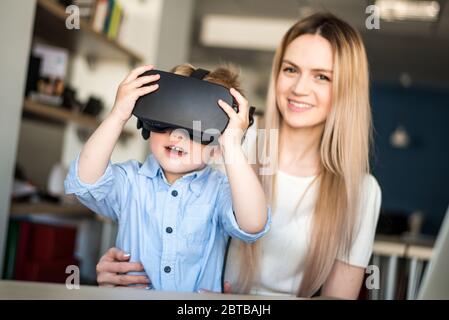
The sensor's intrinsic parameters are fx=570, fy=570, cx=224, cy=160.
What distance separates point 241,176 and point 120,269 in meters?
0.22

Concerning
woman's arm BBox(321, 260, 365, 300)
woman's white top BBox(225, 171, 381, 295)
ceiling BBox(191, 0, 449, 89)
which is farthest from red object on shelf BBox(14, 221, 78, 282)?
ceiling BBox(191, 0, 449, 89)

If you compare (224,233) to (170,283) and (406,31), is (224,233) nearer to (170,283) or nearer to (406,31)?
(170,283)

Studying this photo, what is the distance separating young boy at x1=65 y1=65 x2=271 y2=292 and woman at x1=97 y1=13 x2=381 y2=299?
8cm

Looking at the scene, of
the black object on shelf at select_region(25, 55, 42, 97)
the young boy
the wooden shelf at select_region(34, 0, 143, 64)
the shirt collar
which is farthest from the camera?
the black object on shelf at select_region(25, 55, 42, 97)

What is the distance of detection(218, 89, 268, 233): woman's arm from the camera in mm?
652

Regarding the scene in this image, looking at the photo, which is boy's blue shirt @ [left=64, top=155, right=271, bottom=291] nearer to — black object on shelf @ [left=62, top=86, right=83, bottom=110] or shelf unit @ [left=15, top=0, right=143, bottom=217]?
shelf unit @ [left=15, top=0, right=143, bottom=217]

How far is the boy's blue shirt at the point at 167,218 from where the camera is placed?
75cm

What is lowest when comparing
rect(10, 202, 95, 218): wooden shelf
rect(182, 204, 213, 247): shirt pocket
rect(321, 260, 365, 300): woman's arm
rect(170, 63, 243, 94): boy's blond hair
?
rect(10, 202, 95, 218): wooden shelf

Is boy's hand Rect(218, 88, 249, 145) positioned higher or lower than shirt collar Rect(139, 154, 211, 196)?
higher

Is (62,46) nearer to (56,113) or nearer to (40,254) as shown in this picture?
(56,113)

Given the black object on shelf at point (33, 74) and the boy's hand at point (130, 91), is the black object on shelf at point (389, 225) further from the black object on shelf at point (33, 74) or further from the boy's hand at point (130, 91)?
the black object on shelf at point (33, 74)

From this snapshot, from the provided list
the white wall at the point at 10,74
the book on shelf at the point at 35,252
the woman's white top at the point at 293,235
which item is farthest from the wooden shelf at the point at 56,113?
the woman's white top at the point at 293,235

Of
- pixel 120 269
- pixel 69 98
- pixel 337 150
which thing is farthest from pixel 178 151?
pixel 69 98

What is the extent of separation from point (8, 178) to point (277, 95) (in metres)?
0.87
